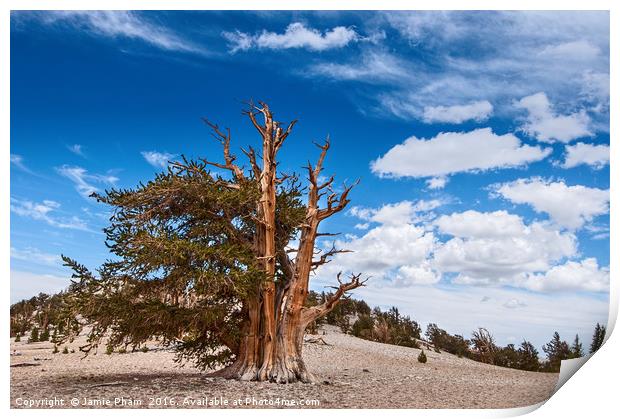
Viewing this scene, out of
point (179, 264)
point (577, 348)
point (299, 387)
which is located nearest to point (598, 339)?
point (577, 348)

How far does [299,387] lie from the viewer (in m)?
7.24

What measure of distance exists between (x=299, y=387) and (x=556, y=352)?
308 centimetres

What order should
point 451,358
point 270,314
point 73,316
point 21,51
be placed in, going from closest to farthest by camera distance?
point 21,51
point 73,316
point 270,314
point 451,358

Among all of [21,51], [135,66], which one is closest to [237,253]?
[135,66]

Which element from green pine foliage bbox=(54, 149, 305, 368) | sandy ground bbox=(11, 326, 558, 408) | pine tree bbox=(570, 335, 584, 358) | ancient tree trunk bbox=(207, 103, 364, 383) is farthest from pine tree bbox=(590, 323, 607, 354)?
green pine foliage bbox=(54, 149, 305, 368)

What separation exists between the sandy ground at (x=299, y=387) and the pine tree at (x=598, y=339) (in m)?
0.60

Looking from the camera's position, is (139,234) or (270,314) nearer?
(139,234)

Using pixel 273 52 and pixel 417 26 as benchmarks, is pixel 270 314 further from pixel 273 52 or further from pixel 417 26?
pixel 417 26

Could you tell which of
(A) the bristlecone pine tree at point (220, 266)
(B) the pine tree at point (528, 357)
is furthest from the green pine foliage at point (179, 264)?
(B) the pine tree at point (528, 357)

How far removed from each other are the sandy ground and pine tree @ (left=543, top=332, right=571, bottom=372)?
14 centimetres

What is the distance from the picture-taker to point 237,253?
7.42 metres

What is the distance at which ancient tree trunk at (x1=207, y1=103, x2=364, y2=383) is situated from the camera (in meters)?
7.72

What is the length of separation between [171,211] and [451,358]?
23.4 feet

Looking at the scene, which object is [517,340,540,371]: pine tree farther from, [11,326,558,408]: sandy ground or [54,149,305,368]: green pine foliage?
[54,149,305,368]: green pine foliage
